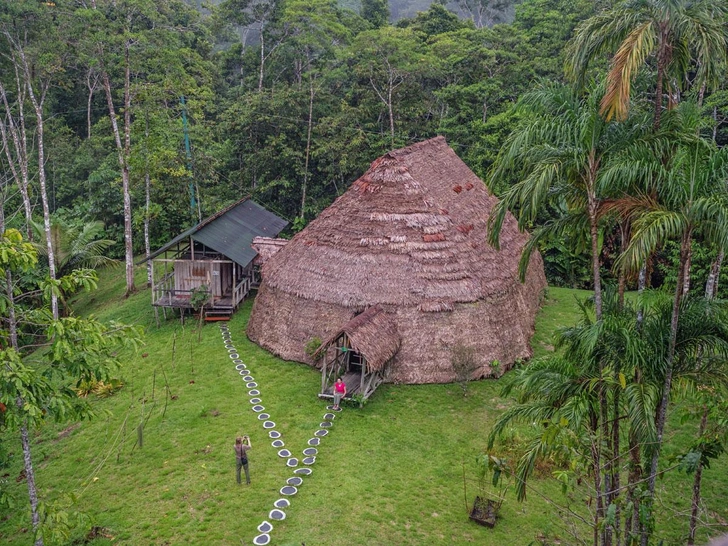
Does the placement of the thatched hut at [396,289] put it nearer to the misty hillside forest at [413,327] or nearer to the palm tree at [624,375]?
the misty hillside forest at [413,327]

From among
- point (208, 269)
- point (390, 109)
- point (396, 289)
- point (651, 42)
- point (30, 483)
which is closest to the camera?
point (651, 42)

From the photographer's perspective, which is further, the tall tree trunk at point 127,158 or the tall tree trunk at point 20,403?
the tall tree trunk at point 127,158

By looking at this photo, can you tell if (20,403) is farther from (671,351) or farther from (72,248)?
(72,248)

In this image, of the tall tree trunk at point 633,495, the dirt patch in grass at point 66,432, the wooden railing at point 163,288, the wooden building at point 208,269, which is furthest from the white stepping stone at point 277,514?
the wooden railing at point 163,288

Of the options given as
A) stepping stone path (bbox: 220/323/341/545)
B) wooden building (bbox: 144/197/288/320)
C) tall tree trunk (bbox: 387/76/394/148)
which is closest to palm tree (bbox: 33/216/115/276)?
wooden building (bbox: 144/197/288/320)

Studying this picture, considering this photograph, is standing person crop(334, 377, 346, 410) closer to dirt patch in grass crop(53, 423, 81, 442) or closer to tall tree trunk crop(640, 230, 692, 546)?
dirt patch in grass crop(53, 423, 81, 442)

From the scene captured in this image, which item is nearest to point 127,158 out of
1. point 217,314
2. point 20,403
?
point 217,314
